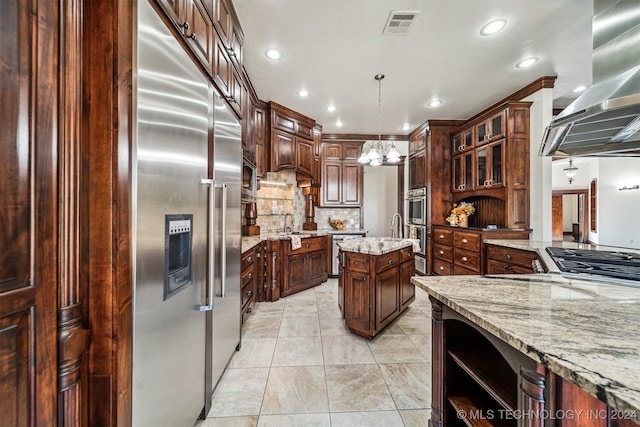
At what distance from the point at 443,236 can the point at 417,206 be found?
0.87 metres

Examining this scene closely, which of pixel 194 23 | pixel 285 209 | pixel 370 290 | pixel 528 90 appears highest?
pixel 528 90

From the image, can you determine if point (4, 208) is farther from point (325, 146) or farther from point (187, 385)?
point (325, 146)

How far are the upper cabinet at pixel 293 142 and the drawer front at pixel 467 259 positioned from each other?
264 centimetres

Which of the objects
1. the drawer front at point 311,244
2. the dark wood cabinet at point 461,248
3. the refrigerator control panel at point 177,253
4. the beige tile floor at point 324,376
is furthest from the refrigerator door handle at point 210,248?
the dark wood cabinet at point 461,248

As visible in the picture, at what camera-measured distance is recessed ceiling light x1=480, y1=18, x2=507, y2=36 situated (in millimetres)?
2092

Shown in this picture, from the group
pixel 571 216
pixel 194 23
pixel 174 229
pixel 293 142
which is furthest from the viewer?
pixel 571 216

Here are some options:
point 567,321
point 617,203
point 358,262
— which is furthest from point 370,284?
point 617,203

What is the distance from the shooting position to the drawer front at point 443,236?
12.9ft

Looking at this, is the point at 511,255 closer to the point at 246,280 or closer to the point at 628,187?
the point at 246,280

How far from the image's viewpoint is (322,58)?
261 cm

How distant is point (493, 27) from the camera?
7.09 ft

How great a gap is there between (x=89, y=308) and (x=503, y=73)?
4.01m

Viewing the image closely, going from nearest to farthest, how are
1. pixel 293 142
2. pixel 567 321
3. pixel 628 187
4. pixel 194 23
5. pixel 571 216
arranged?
pixel 567 321
pixel 194 23
pixel 293 142
pixel 628 187
pixel 571 216

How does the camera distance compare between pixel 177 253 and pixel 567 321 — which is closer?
pixel 567 321
